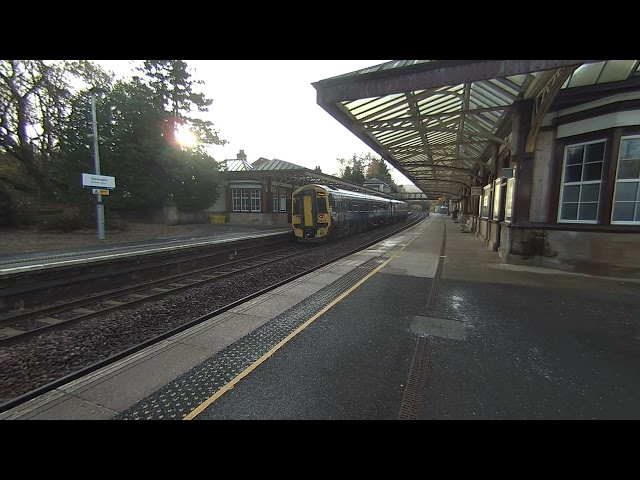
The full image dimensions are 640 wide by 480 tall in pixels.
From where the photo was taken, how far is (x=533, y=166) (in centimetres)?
838

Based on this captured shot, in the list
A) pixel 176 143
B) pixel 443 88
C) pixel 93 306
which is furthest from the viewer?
pixel 176 143

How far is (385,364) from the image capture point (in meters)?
3.16

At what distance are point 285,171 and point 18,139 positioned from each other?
19.0m

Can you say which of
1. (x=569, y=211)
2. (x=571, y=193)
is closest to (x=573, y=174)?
(x=571, y=193)

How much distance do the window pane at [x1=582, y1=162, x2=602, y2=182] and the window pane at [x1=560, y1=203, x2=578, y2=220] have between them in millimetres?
768

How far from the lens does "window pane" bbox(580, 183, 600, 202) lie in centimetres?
733

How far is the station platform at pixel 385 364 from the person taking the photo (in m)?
2.42

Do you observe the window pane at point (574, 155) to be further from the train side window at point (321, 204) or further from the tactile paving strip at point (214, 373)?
the train side window at point (321, 204)

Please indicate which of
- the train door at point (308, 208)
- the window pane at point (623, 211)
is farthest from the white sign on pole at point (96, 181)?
the window pane at point (623, 211)

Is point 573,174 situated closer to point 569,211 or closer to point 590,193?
point 590,193

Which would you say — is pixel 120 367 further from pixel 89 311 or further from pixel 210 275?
pixel 210 275

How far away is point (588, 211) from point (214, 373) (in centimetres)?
1014

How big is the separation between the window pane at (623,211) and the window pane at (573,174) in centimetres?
116
